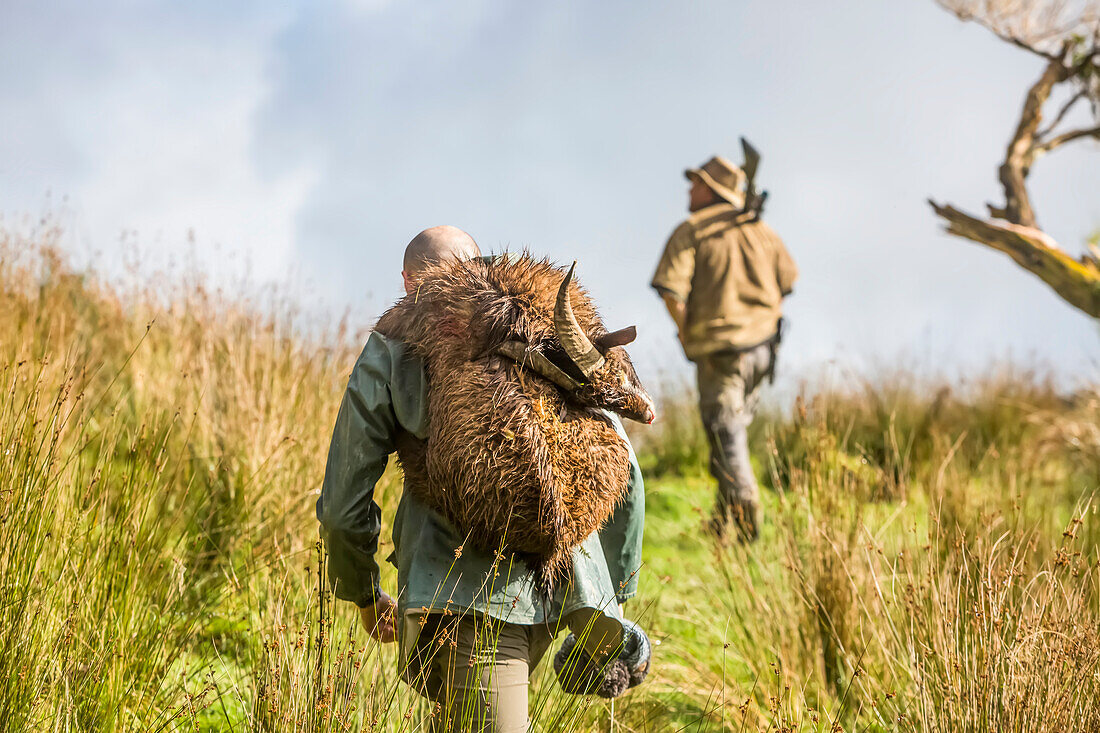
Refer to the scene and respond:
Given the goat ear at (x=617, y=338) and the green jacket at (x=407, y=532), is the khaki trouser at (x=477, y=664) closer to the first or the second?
the green jacket at (x=407, y=532)

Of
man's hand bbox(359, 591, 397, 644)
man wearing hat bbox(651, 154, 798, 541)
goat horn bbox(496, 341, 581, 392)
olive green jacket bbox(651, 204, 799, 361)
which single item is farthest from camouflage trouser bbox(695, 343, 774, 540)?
goat horn bbox(496, 341, 581, 392)

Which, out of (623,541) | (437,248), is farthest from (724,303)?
(437,248)

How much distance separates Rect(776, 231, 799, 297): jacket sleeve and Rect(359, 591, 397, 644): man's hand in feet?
16.0

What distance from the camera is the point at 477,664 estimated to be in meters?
2.11

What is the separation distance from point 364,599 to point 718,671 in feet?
7.20

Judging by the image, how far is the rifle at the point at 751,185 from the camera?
6.20 meters

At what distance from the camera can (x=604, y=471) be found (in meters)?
2.06

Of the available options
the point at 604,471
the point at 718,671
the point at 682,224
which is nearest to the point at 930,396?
the point at 682,224

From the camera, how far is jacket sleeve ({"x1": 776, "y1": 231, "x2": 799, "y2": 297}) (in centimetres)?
659

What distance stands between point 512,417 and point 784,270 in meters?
5.06

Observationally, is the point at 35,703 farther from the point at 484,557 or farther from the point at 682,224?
the point at 682,224

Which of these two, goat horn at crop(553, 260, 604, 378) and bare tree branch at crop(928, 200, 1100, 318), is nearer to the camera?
goat horn at crop(553, 260, 604, 378)

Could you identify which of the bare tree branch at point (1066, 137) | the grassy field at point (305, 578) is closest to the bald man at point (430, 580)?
the grassy field at point (305, 578)

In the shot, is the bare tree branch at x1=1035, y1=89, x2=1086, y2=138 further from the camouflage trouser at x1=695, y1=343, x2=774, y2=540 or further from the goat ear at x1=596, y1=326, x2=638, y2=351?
the goat ear at x1=596, y1=326, x2=638, y2=351
